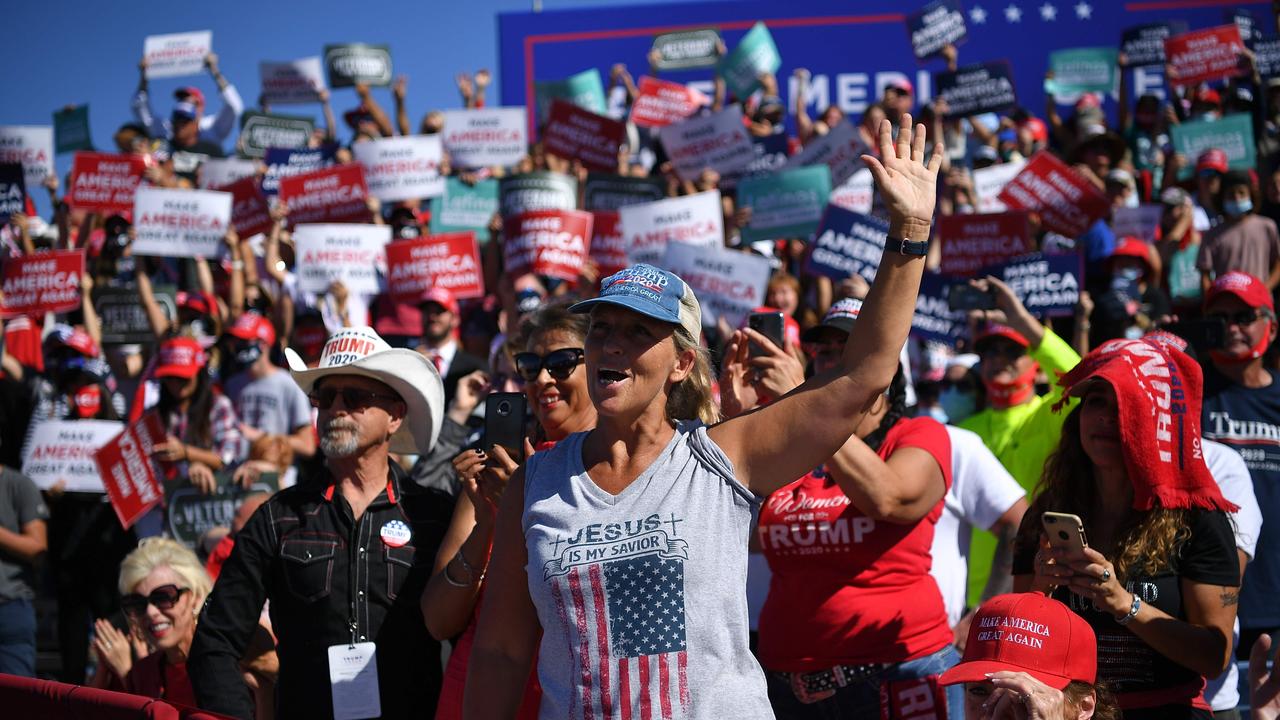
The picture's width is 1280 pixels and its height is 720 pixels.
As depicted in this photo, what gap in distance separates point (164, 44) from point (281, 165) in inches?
138

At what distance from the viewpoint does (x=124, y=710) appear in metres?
3.29

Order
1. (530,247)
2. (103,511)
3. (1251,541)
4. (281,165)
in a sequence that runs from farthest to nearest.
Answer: (281,165), (530,247), (103,511), (1251,541)

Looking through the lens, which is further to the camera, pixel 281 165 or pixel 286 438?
pixel 281 165

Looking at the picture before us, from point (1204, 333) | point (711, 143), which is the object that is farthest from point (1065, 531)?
point (711, 143)

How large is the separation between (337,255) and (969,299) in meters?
5.02

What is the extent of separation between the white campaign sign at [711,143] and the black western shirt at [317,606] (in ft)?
23.3

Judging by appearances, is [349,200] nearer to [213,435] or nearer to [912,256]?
[213,435]

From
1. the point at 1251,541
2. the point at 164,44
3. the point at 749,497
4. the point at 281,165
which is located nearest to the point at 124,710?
the point at 749,497

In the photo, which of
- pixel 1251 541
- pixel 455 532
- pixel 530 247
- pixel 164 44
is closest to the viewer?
pixel 455 532

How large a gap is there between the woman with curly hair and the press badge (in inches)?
74.2

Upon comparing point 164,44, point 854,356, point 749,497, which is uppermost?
point 164,44

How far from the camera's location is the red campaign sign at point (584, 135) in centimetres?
1102

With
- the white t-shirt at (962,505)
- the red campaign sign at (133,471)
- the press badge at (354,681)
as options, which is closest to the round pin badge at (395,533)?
the press badge at (354,681)

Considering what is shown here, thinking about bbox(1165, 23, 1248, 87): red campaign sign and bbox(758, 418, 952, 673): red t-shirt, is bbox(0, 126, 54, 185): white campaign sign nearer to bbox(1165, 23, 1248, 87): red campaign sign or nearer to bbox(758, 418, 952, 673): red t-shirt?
bbox(758, 418, 952, 673): red t-shirt
